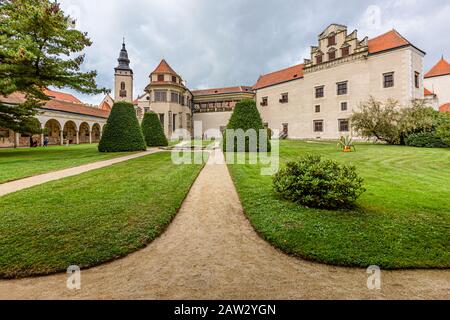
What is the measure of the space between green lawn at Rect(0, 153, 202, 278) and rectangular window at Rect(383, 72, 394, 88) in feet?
89.0

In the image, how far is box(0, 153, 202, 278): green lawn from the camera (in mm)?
3162

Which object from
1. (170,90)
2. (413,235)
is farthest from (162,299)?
(170,90)

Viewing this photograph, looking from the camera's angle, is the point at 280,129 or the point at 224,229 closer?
the point at 224,229

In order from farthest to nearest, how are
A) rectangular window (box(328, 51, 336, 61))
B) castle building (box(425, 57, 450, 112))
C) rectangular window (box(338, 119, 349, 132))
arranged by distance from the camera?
castle building (box(425, 57, 450, 112)), rectangular window (box(328, 51, 336, 61)), rectangular window (box(338, 119, 349, 132))

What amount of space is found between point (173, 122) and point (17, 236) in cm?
3706

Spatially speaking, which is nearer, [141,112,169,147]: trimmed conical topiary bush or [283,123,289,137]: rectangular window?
[141,112,169,147]: trimmed conical topiary bush

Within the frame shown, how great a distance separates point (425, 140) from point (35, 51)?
93.0ft

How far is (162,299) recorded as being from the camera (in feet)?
7.89

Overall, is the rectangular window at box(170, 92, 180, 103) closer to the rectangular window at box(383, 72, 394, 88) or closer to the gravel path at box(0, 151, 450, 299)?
the rectangular window at box(383, 72, 394, 88)

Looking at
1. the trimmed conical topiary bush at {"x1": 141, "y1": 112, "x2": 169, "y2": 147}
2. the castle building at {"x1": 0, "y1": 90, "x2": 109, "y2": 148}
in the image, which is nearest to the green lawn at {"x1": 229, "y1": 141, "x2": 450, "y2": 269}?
the trimmed conical topiary bush at {"x1": 141, "y1": 112, "x2": 169, "y2": 147}

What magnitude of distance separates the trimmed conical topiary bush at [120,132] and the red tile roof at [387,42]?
26325mm

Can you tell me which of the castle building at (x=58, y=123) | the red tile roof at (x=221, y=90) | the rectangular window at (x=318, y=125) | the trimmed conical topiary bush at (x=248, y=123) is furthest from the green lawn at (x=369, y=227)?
the red tile roof at (x=221, y=90)

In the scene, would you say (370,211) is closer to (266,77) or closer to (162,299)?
(162,299)

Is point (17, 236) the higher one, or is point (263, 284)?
point (17, 236)
